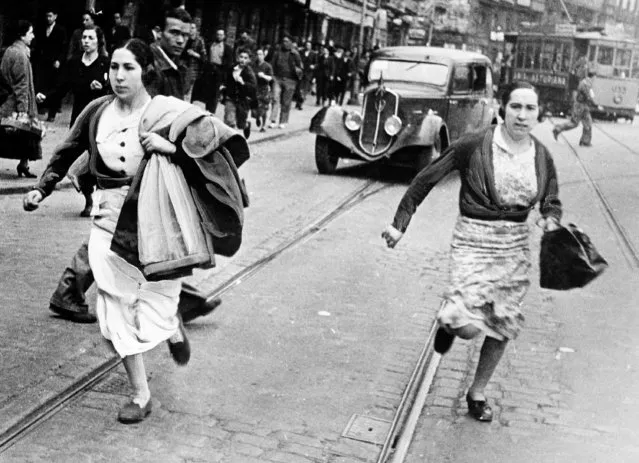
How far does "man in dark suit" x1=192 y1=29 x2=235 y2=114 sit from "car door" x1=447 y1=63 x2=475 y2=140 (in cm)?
417

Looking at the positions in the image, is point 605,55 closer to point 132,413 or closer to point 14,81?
point 14,81

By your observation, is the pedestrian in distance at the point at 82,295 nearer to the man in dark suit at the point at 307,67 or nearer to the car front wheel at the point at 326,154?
the car front wheel at the point at 326,154

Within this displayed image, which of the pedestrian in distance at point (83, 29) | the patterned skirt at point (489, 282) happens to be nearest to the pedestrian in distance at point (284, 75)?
the pedestrian in distance at point (83, 29)

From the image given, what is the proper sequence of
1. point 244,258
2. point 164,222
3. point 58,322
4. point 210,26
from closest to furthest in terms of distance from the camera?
point 164,222
point 58,322
point 244,258
point 210,26

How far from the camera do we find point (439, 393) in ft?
17.6

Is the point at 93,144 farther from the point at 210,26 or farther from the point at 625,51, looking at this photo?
the point at 625,51

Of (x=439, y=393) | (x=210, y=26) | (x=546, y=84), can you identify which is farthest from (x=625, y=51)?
(x=439, y=393)

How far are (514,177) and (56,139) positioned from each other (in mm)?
10624

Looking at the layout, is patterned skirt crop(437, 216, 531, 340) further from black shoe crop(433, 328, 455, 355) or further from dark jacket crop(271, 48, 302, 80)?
dark jacket crop(271, 48, 302, 80)

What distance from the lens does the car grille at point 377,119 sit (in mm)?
14219

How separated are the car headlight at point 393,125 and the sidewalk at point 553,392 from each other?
6.22m

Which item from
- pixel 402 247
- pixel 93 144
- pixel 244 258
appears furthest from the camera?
pixel 402 247

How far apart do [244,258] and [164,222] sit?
388 centimetres

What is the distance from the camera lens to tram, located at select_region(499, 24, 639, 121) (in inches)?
1383
